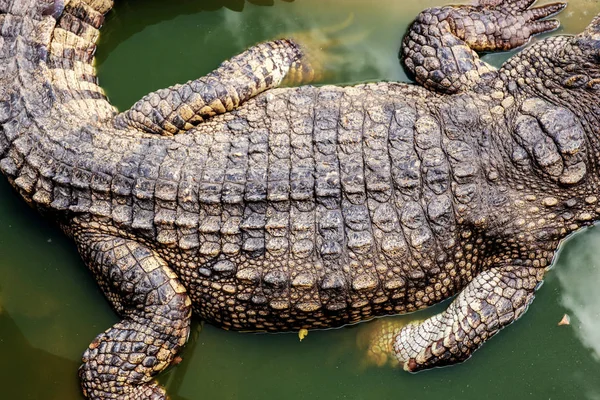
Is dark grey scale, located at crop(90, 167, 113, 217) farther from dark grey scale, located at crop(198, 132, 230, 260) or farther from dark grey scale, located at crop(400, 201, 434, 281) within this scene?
dark grey scale, located at crop(400, 201, 434, 281)

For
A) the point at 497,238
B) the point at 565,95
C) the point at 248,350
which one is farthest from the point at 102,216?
the point at 565,95

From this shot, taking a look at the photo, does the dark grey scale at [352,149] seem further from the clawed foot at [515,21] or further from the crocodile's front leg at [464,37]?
the clawed foot at [515,21]

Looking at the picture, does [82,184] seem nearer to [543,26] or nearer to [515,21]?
[515,21]

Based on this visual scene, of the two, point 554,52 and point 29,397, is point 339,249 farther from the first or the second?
point 29,397

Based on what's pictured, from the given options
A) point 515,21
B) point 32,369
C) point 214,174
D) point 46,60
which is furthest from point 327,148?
point 32,369

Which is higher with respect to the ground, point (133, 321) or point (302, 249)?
point (302, 249)
